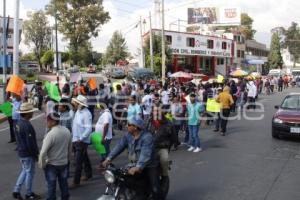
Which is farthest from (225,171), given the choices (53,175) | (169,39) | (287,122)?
(169,39)

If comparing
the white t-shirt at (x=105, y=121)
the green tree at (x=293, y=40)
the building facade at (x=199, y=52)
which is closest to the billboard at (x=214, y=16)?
the building facade at (x=199, y=52)

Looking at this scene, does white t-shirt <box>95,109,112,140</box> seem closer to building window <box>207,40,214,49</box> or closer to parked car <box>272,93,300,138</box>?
Result: parked car <box>272,93,300,138</box>

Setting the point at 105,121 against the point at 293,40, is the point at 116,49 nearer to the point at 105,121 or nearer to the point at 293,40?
the point at 293,40

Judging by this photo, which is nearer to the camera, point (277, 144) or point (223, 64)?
point (277, 144)

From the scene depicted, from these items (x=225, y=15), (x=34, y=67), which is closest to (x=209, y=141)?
(x=34, y=67)

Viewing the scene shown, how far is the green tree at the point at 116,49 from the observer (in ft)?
243

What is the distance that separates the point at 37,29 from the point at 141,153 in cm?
7307

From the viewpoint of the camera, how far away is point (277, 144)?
13867mm

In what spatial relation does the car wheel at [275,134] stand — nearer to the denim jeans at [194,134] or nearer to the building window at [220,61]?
the denim jeans at [194,134]

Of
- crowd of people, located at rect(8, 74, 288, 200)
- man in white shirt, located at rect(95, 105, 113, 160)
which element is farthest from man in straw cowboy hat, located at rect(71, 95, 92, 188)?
man in white shirt, located at rect(95, 105, 113, 160)

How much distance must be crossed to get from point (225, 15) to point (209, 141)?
6334cm

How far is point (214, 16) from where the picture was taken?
74.8 metres

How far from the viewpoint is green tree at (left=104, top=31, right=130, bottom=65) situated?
7412cm

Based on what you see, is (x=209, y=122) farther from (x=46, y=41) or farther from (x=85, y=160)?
(x=46, y=41)
